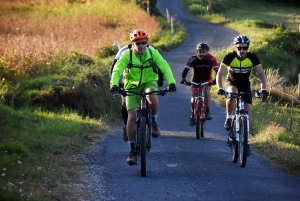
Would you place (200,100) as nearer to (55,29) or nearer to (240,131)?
(240,131)

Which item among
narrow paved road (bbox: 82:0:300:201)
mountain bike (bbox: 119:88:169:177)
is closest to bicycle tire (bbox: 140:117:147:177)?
mountain bike (bbox: 119:88:169:177)

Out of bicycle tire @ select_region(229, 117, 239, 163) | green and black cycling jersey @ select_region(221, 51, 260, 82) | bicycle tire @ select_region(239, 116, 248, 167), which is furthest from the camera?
green and black cycling jersey @ select_region(221, 51, 260, 82)

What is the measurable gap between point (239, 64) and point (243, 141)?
149cm

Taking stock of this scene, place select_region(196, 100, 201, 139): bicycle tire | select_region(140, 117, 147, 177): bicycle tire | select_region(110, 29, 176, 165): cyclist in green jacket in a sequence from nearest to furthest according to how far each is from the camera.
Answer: select_region(140, 117, 147, 177): bicycle tire
select_region(110, 29, 176, 165): cyclist in green jacket
select_region(196, 100, 201, 139): bicycle tire

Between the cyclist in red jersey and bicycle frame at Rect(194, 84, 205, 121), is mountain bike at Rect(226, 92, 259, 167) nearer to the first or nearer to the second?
bicycle frame at Rect(194, 84, 205, 121)

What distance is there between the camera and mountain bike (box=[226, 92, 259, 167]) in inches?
380

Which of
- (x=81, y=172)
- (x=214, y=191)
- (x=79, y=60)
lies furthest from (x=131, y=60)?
(x=79, y=60)

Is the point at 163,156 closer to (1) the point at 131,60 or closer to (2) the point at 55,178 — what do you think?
(1) the point at 131,60

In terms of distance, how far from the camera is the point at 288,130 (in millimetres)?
13750

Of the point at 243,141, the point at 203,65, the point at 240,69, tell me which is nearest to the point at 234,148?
the point at 243,141

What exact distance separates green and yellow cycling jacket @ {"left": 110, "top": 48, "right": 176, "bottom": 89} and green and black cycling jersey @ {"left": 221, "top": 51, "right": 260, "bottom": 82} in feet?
5.10

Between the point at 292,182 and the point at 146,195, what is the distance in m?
2.31

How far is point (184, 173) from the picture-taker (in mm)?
9258

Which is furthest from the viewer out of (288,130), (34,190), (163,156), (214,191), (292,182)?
(288,130)
